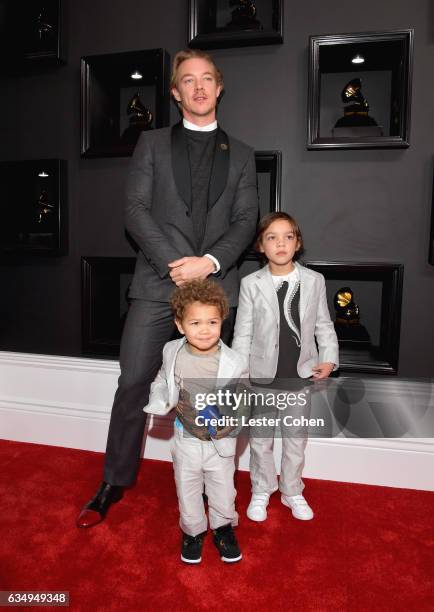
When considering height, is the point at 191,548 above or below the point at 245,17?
below

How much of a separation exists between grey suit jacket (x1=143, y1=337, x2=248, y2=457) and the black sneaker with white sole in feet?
0.98

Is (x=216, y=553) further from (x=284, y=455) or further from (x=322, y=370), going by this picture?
(x=322, y=370)

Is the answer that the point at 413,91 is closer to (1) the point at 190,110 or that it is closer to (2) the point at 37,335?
(1) the point at 190,110

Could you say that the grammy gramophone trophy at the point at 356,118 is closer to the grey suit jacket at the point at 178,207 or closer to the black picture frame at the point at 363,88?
the black picture frame at the point at 363,88

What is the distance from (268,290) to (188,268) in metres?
0.36

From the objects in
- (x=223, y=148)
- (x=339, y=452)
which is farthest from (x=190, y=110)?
(x=339, y=452)

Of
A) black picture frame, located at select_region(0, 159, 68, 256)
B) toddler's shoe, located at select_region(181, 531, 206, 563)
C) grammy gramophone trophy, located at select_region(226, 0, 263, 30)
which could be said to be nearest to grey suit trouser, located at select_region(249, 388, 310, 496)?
toddler's shoe, located at select_region(181, 531, 206, 563)

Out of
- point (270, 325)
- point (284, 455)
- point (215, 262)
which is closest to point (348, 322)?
point (270, 325)

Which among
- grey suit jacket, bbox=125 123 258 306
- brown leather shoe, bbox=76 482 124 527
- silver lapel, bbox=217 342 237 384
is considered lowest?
brown leather shoe, bbox=76 482 124 527

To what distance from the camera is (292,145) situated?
2.22 m

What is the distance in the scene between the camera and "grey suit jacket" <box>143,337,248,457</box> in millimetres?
1596

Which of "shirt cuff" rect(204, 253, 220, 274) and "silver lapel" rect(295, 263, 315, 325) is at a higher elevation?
"shirt cuff" rect(204, 253, 220, 274)

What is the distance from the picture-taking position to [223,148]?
1944mm

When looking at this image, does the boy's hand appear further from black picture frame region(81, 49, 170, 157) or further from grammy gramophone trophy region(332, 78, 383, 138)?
black picture frame region(81, 49, 170, 157)
